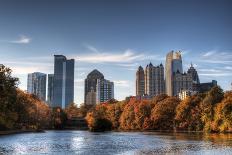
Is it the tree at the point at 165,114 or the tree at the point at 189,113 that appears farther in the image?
the tree at the point at 165,114

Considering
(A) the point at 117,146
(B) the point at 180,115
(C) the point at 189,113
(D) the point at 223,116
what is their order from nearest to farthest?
(A) the point at 117,146 → (D) the point at 223,116 → (C) the point at 189,113 → (B) the point at 180,115

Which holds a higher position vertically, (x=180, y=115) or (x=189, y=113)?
(x=189, y=113)

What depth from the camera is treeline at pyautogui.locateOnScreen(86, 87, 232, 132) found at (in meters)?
136

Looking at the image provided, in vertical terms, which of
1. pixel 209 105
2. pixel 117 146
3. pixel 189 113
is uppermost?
pixel 209 105

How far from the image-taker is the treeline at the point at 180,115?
13588 centimetres

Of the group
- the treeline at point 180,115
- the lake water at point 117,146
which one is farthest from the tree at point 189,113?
the lake water at point 117,146

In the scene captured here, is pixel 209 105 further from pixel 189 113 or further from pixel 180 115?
pixel 180 115

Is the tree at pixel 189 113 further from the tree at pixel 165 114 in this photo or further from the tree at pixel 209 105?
the tree at pixel 165 114

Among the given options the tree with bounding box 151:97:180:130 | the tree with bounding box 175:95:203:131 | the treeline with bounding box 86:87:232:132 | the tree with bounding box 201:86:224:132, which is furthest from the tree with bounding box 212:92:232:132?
the tree with bounding box 151:97:180:130

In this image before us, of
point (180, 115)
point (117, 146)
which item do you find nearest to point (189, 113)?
point (180, 115)

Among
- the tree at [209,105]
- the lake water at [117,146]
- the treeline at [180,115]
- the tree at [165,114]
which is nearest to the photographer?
the lake water at [117,146]

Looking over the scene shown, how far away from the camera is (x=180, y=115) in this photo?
159500mm

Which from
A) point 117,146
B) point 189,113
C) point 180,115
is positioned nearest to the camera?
point 117,146

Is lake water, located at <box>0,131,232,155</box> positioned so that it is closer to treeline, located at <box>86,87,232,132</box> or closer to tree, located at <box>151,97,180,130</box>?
treeline, located at <box>86,87,232,132</box>
